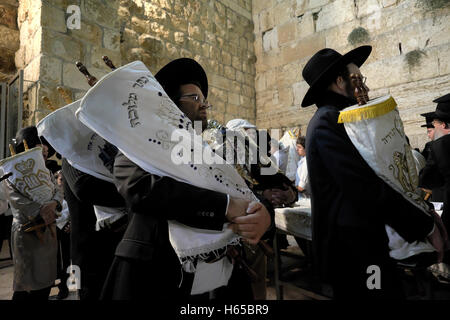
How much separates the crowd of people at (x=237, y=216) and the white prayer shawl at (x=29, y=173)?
0.20ft

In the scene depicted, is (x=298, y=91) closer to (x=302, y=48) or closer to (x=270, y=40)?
(x=302, y=48)

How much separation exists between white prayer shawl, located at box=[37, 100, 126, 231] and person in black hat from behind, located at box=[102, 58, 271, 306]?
584 millimetres

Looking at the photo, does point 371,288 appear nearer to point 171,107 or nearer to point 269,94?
point 171,107

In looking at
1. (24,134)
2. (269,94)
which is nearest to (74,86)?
(24,134)

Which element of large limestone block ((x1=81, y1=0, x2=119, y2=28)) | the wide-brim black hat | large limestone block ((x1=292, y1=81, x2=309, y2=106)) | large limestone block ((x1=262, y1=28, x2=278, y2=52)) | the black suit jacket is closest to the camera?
the black suit jacket

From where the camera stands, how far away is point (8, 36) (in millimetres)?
4535

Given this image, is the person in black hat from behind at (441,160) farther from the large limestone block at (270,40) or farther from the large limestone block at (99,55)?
the large limestone block at (270,40)

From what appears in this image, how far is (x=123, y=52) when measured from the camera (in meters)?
5.05

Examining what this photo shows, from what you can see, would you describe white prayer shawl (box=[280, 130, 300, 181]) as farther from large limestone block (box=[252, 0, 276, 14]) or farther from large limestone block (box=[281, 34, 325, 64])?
large limestone block (box=[252, 0, 276, 14])

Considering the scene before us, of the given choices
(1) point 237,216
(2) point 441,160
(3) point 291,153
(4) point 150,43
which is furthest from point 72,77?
(2) point 441,160

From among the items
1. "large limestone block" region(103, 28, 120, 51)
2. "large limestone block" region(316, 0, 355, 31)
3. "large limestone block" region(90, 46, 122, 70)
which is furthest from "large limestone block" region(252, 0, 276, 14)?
"large limestone block" region(90, 46, 122, 70)

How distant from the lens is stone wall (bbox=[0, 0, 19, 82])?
177 inches
